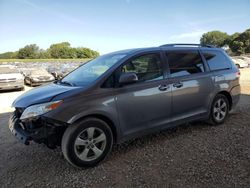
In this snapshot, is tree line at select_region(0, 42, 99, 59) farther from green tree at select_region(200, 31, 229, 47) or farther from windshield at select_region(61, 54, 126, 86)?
windshield at select_region(61, 54, 126, 86)

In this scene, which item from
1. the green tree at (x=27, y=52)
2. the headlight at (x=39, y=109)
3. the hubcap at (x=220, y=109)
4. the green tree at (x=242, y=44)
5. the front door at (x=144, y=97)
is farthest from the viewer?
the green tree at (x=242, y=44)

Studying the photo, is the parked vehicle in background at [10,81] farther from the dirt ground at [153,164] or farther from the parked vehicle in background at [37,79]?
the dirt ground at [153,164]

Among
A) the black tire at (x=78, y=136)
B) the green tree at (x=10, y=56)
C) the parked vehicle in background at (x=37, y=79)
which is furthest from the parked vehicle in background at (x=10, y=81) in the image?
the green tree at (x=10, y=56)

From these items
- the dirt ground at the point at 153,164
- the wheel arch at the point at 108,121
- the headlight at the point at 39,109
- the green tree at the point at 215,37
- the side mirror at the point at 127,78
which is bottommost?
the dirt ground at the point at 153,164

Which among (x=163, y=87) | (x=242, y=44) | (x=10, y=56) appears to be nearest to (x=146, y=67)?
(x=163, y=87)

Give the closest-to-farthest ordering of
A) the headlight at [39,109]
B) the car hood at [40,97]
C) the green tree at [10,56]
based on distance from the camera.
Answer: the headlight at [39,109]
the car hood at [40,97]
the green tree at [10,56]

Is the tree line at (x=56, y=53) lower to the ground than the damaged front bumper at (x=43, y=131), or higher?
higher

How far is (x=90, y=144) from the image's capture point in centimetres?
330

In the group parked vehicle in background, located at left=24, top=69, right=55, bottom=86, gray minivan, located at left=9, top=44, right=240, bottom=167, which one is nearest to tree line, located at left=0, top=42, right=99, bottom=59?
parked vehicle in background, located at left=24, top=69, right=55, bottom=86

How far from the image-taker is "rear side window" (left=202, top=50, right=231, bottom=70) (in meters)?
4.79

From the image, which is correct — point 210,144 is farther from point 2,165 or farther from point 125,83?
point 2,165

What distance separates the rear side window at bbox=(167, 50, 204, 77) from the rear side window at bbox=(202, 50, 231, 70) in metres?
0.25

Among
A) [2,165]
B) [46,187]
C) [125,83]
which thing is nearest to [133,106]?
[125,83]

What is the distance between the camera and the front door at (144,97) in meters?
3.55
